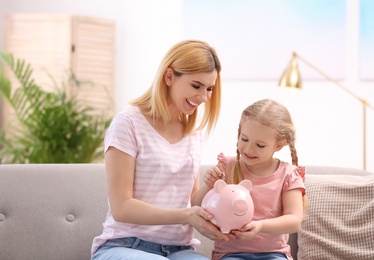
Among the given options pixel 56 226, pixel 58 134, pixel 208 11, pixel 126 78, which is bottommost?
pixel 56 226

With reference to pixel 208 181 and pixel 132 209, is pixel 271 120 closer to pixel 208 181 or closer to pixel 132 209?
pixel 208 181

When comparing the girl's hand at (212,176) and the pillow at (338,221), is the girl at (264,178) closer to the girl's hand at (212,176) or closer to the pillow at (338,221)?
the girl's hand at (212,176)

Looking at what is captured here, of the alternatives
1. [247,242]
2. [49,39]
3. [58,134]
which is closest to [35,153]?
[58,134]

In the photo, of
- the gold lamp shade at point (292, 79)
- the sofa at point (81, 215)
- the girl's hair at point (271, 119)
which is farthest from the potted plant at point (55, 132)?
the girl's hair at point (271, 119)

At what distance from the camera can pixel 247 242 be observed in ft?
7.38

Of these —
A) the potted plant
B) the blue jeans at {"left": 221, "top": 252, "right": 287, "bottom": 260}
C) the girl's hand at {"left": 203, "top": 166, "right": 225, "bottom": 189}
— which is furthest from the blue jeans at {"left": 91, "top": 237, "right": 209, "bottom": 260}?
the potted plant

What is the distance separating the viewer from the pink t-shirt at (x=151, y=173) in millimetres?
2172

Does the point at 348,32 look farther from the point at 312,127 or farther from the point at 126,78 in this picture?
the point at 126,78

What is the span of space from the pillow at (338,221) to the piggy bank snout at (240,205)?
0.74 m

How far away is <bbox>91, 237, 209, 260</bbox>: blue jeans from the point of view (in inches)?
82.0

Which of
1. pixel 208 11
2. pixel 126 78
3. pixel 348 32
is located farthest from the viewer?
pixel 126 78

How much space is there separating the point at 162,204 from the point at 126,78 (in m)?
4.23

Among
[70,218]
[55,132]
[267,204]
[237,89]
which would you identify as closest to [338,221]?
[267,204]

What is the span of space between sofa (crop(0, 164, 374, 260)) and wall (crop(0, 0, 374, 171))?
2.45m
